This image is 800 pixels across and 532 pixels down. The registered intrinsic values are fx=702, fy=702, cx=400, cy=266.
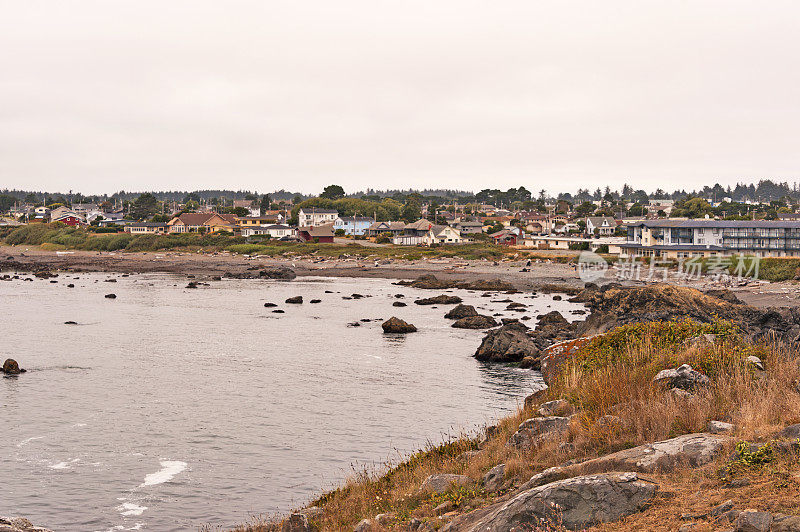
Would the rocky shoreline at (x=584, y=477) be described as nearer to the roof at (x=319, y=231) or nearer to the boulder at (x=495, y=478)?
the boulder at (x=495, y=478)

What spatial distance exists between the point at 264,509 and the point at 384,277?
84476mm

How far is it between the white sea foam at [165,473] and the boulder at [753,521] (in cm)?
1782

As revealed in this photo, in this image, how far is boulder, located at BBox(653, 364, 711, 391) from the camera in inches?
572

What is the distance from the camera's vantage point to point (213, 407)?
102ft

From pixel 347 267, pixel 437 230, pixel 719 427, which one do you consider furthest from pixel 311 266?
pixel 719 427

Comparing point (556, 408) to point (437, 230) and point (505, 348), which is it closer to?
point (505, 348)

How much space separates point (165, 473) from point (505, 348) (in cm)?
2352

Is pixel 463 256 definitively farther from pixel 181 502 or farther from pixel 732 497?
pixel 732 497

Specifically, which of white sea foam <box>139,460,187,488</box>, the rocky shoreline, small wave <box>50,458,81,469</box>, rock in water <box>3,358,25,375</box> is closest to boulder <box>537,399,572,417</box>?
the rocky shoreline

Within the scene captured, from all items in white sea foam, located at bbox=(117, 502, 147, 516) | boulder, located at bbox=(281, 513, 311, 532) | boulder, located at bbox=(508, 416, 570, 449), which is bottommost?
white sea foam, located at bbox=(117, 502, 147, 516)

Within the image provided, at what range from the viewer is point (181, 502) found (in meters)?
20.2

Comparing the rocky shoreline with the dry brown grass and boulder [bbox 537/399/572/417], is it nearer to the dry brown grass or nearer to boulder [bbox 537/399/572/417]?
boulder [bbox 537/399/572/417]

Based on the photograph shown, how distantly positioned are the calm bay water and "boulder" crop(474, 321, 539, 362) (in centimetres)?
124

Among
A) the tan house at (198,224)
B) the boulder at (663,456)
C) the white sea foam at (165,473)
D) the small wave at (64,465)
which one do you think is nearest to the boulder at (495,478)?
the boulder at (663,456)
